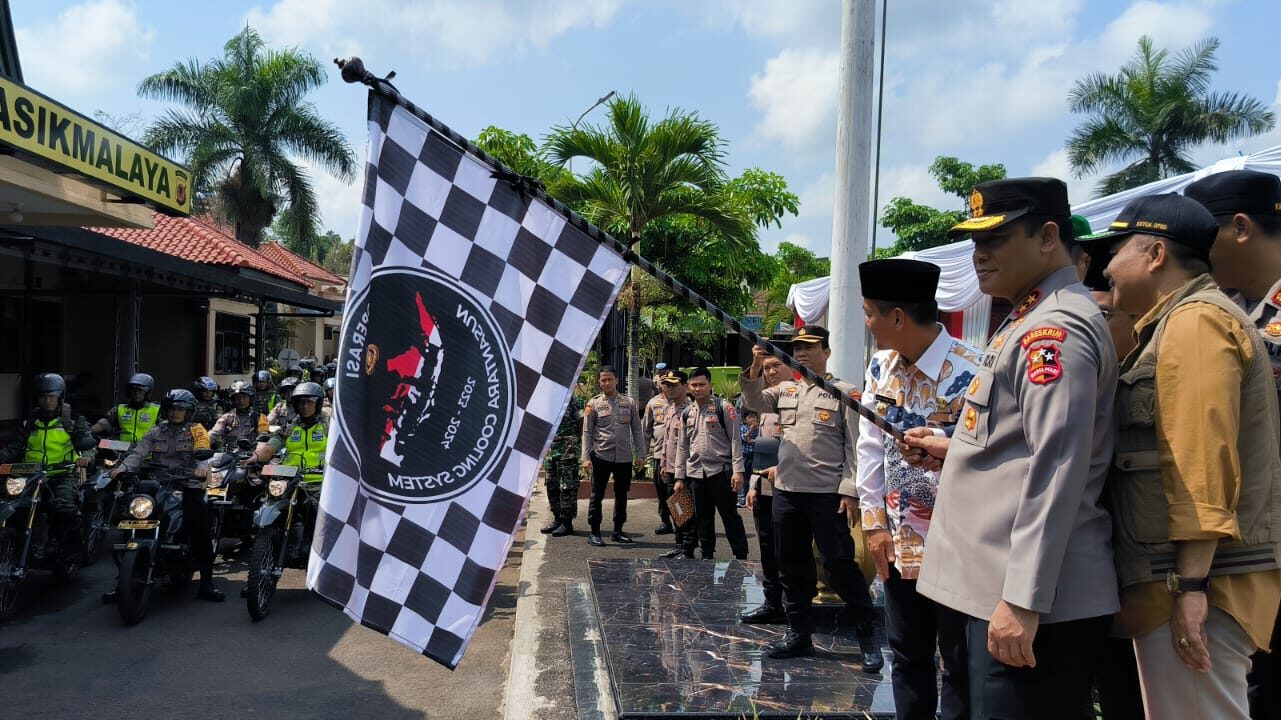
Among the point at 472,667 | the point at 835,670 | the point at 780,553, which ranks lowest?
the point at 472,667

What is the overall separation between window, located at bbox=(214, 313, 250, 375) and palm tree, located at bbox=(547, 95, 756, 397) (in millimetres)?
13272

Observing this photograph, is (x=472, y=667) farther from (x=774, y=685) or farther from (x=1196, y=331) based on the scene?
(x=1196, y=331)

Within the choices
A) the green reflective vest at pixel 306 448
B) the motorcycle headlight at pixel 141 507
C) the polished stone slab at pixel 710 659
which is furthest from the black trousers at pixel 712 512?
the motorcycle headlight at pixel 141 507

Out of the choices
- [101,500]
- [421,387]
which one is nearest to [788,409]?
[421,387]

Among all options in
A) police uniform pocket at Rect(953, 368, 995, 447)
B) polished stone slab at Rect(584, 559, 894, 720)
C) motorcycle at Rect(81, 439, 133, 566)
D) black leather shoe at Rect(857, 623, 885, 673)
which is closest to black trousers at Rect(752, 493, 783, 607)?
polished stone slab at Rect(584, 559, 894, 720)

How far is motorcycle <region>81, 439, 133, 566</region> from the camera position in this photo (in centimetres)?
746

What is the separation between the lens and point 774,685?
14.8 ft

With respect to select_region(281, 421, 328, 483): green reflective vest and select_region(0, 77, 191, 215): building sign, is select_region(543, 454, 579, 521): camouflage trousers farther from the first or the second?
select_region(0, 77, 191, 215): building sign

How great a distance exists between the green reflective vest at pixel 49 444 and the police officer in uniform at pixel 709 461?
535 centimetres

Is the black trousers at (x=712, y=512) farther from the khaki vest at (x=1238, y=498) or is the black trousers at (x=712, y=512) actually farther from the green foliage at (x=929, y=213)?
the green foliage at (x=929, y=213)

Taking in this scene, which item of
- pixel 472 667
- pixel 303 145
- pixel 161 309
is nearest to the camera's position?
pixel 472 667

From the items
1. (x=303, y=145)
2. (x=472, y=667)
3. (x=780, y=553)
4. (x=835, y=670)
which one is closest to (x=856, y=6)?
(x=780, y=553)

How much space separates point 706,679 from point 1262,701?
8.30 ft

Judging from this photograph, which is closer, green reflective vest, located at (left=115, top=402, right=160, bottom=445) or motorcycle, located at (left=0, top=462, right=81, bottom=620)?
motorcycle, located at (left=0, top=462, right=81, bottom=620)
